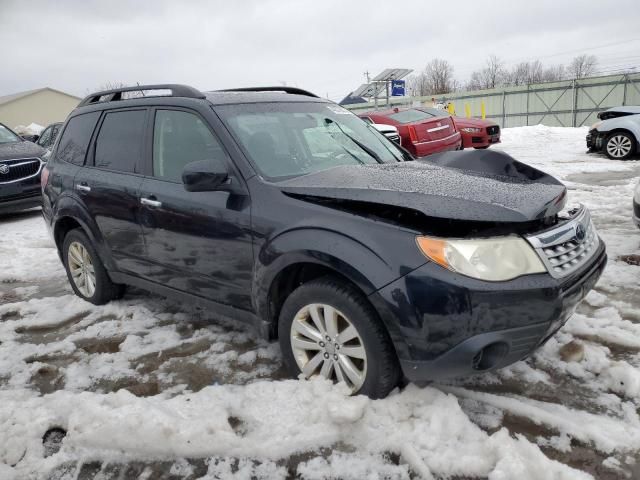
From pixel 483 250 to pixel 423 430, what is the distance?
89 cm

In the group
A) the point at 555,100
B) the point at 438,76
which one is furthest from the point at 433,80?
the point at 555,100

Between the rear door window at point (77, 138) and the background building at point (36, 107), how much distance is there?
174 ft

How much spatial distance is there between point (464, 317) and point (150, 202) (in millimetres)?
2231

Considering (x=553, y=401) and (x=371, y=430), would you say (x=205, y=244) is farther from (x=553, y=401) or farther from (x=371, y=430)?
(x=553, y=401)

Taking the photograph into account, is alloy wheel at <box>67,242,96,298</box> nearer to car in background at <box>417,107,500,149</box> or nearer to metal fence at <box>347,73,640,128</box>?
car in background at <box>417,107,500,149</box>

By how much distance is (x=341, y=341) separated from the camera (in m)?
2.59

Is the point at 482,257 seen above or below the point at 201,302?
above

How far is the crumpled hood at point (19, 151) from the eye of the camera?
8.89 m

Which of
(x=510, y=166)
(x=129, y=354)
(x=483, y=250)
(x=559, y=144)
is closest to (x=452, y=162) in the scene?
(x=510, y=166)

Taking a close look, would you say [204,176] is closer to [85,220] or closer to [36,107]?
[85,220]

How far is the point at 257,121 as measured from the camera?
3.31 meters

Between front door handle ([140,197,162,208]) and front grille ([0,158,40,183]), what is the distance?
6644mm

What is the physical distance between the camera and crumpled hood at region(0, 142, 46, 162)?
8.89 meters

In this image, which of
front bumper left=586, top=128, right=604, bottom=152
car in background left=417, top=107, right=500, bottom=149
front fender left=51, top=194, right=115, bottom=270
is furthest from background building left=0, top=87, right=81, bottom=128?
front fender left=51, top=194, right=115, bottom=270
